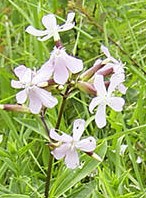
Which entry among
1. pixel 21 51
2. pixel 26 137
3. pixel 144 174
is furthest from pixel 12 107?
pixel 21 51

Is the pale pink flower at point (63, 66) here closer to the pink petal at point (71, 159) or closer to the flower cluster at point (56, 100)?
the flower cluster at point (56, 100)

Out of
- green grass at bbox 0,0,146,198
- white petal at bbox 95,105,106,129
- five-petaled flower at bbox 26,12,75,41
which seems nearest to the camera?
white petal at bbox 95,105,106,129

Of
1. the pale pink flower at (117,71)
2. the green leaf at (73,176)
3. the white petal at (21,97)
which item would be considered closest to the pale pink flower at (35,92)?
the white petal at (21,97)

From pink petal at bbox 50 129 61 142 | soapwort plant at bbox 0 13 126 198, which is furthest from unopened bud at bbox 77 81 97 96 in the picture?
pink petal at bbox 50 129 61 142

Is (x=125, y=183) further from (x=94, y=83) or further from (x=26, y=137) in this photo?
(x=94, y=83)

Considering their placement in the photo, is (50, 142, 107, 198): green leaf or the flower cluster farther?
(50, 142, 107, 198): green leaf

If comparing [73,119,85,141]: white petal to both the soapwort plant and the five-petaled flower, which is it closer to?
the soapwort plant
